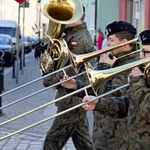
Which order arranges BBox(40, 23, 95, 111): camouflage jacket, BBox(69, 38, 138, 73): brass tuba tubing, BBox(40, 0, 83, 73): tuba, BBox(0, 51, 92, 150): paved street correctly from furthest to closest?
BBox(0, 51, 92, 150): paved street, BBox(40, 23, 95, 111): camouflage jacket, BBox(40, 0, 83, 73): tuba, BBox(69, 38, 138, 73): brass tuba tubing

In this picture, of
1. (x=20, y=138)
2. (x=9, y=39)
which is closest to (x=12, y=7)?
(x=9, y=39)

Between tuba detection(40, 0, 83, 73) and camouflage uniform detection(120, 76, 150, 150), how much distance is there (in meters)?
1.96

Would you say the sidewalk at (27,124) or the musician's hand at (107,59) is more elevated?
the musician's hand at (107,59)

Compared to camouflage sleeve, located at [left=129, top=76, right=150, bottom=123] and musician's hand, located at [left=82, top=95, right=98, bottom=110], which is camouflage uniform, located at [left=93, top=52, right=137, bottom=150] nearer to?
musician's hand, located at [left=82, top=95, right=98, bottom=110]

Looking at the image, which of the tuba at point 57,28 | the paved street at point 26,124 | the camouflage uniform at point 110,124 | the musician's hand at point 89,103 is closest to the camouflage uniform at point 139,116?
the musician's hand at point 89,103

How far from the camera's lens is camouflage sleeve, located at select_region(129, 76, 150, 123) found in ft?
12.9

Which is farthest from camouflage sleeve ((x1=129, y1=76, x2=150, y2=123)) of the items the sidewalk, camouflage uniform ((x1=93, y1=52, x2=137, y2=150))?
the sidewalk

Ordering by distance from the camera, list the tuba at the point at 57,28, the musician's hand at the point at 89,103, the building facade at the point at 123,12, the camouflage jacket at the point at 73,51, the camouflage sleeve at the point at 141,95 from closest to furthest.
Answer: the camouflage sleeve at the point at 141,95, the musician's hand at the point at 89,103, the tuba at the point at 57,28, the camouflage jacket at the point at 73,51, the building facade at the point at 123,12

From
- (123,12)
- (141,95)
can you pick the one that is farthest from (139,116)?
(123,12)

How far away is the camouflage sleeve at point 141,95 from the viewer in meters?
3.92

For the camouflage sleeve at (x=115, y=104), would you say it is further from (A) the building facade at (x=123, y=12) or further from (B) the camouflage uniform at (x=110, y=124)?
(A) the building facade at (x=123, y=12)

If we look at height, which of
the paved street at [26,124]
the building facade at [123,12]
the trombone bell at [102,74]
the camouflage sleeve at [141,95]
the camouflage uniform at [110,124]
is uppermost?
the trombone bell at [102,74]

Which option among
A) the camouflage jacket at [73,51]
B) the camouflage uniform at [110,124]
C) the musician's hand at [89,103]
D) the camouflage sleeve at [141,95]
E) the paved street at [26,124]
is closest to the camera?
the camouflage sleeve at [141,95]

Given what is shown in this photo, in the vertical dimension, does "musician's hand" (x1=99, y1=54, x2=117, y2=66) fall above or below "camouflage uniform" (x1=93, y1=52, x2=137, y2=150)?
above
